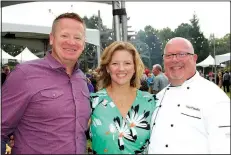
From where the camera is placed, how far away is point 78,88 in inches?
86.0

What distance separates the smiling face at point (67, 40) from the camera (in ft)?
7.12

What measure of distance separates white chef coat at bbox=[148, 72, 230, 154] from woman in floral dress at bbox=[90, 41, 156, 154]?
0.09m

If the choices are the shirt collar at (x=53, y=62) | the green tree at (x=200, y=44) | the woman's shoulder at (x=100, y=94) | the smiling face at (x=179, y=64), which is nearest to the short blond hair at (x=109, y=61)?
the woman's shoulder at (x=100, y=94)

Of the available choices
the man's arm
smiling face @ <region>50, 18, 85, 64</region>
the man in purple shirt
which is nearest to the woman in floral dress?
the man in purple shirt

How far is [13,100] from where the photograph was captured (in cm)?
195

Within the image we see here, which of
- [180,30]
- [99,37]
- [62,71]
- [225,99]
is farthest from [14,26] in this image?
[180,30]

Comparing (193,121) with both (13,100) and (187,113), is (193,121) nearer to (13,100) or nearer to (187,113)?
(187,113)

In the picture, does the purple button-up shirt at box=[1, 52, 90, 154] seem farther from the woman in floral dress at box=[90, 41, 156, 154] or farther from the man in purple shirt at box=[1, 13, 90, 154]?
the woman in floral dress at box=[90, 41, 156, 154]

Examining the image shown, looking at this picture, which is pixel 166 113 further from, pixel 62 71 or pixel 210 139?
pixel 62 71

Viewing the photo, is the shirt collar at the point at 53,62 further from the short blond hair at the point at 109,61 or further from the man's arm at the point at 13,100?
the short blond hair at the point at 109,61

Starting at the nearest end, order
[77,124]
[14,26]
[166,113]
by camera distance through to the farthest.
Result: [77,124] < [166,113] < [14,26]

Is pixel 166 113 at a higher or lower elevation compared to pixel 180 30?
lower

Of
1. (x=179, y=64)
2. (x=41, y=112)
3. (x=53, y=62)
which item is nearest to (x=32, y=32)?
(x=53, y=62)

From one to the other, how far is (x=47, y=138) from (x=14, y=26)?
13.3 feet
